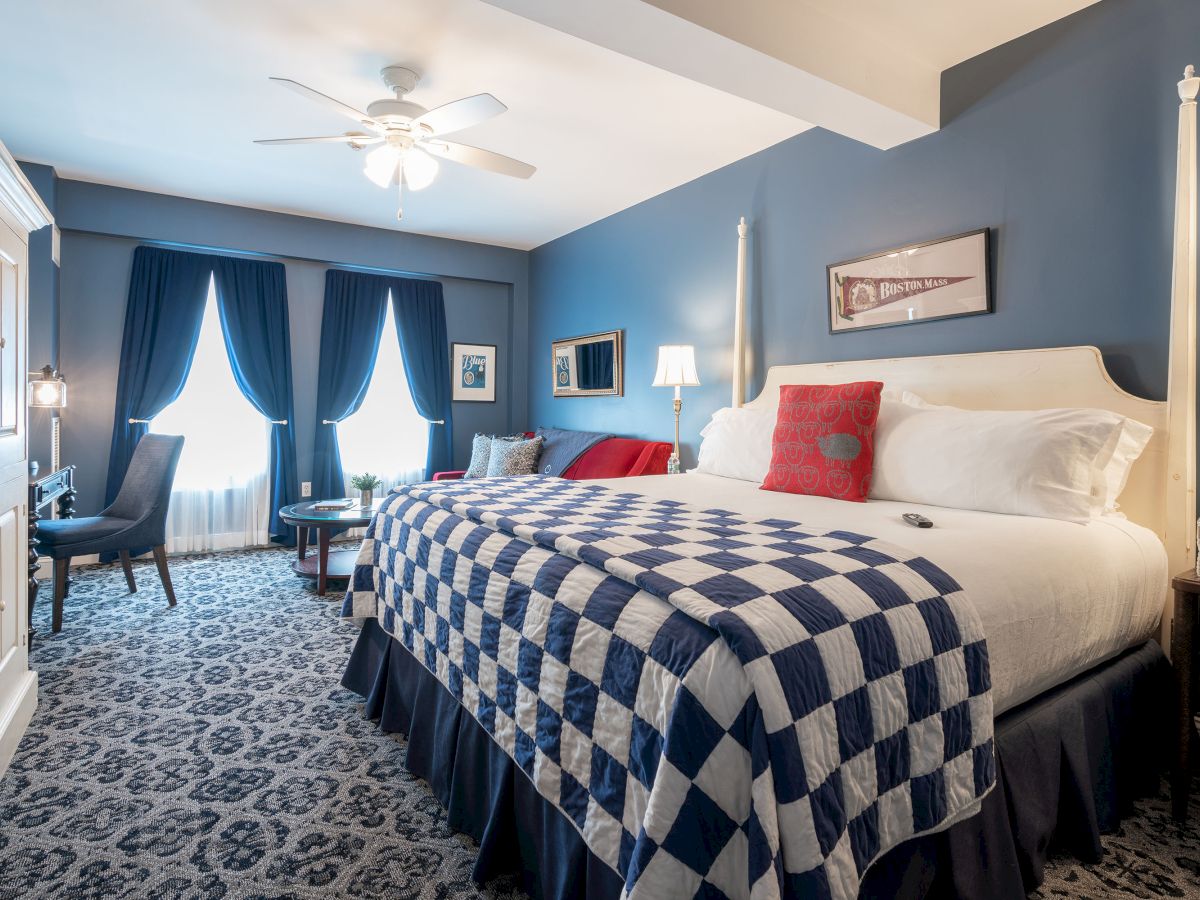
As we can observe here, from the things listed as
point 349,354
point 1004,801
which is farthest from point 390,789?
point 349,354

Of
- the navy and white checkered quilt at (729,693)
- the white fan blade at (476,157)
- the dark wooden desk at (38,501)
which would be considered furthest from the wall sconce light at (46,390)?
the navy and white checkered quilt at (729,693)

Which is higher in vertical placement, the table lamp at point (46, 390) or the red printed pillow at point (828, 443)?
the table lamp at point (46, 390)

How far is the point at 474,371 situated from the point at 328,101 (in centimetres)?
349

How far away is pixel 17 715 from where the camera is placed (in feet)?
6.83

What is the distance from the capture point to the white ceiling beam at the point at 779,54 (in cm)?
199

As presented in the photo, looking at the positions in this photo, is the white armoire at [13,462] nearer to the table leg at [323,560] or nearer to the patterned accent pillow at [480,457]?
the table leg at [323,560]

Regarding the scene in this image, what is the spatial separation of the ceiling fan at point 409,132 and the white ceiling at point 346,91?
0.57 ft

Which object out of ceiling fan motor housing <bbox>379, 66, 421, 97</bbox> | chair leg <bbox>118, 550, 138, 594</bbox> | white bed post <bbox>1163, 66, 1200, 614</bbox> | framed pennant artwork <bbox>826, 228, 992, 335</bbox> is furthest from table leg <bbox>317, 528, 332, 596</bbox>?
white bed post <bbox>1163, 66, 1200, 614</bbox>

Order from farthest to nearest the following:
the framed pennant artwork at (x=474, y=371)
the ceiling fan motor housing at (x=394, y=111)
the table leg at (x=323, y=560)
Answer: the framed pennant artwork at (x=474, y=371) → the table leg at (x=323, y=560) → the ceiling fan motor housing at (x=394, y=111)

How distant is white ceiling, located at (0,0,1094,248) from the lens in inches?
94.3

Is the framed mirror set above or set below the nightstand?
above

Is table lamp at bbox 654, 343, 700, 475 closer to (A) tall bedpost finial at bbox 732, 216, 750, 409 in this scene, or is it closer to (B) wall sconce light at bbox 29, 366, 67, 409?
(A) tall bedpost finial at bbox 732, 216, 750, 409

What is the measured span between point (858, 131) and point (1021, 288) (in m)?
0.97

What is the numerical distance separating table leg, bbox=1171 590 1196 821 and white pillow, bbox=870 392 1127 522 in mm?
326
